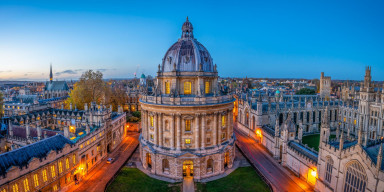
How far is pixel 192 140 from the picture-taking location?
37781 mm

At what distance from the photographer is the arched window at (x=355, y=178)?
24.9 m

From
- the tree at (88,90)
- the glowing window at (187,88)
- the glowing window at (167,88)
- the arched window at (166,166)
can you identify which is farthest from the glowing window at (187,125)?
the tree at (88,90)

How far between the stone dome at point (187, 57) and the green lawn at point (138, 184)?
20.5 meters

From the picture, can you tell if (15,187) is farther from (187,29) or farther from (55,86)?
(55,86)

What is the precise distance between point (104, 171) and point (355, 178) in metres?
41.7

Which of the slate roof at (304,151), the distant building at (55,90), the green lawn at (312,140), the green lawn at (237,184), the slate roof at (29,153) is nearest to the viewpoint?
the slate roof at (29,153)

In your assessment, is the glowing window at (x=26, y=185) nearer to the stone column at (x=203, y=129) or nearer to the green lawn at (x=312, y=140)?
the stone column at (x=203, y=129)

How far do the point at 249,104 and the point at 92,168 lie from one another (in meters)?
45.2

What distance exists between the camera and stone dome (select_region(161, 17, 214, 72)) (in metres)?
38.9

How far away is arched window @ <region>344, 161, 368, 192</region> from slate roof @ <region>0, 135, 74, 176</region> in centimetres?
4252

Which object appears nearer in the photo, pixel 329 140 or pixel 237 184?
pixel 237 184

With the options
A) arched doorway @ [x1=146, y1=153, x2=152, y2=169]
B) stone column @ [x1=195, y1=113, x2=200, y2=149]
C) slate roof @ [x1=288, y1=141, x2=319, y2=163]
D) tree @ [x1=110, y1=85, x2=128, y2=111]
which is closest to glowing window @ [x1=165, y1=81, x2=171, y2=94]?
stone column @ [x1=195, y1=113, x2=200, y2=149]

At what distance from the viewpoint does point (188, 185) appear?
35.7 meters

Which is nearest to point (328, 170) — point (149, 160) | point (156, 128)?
point (156, 128)
